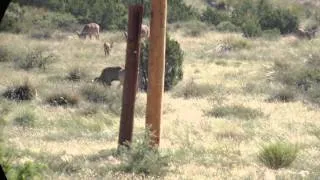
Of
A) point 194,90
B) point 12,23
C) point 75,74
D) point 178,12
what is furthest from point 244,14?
point 194,90

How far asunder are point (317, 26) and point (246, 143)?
120ft

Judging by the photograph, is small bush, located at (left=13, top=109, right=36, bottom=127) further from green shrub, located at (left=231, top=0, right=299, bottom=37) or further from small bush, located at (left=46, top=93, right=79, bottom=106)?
green shrub, located at (left=231, top=0, right=299, bottom=37)

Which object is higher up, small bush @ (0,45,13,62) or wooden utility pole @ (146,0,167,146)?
wooden utility pole @ (146,0,167,146)

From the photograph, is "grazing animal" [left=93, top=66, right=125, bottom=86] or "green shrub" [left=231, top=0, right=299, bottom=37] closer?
"grazing animal" [left=93, top=66, right=125, bottom=86]

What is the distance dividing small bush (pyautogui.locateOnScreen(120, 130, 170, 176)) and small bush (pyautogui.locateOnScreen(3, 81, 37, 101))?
321 inches

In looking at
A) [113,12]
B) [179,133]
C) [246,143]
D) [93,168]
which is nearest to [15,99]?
[179,133]

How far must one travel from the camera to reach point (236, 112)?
15805 mm

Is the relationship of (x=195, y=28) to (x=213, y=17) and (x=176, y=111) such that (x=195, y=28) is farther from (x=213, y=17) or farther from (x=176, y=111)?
(x=176, y=111)

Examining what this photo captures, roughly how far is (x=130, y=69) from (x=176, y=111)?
20.3 ft

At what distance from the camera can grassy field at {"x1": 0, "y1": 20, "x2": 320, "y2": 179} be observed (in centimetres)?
954

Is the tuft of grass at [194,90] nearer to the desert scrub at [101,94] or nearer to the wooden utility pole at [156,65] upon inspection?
the desert scrub at [101,94]

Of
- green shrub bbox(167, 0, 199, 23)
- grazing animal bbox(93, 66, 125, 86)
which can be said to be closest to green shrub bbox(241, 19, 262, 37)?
green shrub bbox(167, 0, 199, 23)

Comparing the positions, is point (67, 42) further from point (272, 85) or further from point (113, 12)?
point (272, 85)

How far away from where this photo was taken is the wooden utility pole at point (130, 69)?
391 inches
